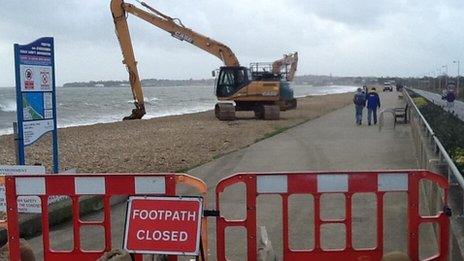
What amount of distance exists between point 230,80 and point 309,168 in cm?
2035

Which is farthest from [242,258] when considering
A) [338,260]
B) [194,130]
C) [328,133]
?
[194,130]

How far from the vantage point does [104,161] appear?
1700cm

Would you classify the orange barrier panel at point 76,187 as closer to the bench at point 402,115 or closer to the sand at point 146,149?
the sand at point 146,149

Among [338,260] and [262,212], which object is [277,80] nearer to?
[262,212]

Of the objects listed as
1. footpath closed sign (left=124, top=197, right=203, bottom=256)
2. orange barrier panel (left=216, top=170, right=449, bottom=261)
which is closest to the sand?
orange barrier panel (left=216, top=170, right=449, bottom=261)

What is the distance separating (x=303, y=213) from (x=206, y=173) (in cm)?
457

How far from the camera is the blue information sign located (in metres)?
8.09

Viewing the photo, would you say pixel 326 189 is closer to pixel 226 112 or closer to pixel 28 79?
pixel 28 79

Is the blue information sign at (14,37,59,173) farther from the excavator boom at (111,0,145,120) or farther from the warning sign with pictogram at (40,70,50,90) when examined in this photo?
the excavator boom at (111,0,145,120)

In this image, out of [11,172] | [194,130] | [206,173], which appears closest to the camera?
[11,172]

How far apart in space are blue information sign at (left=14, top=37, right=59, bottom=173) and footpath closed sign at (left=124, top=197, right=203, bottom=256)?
3.26 meters

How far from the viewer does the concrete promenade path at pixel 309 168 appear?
7.63m

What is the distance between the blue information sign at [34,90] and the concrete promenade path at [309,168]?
1.39 m

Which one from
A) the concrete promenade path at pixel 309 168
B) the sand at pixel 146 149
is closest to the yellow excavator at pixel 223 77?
the sand at pixel 146 149
